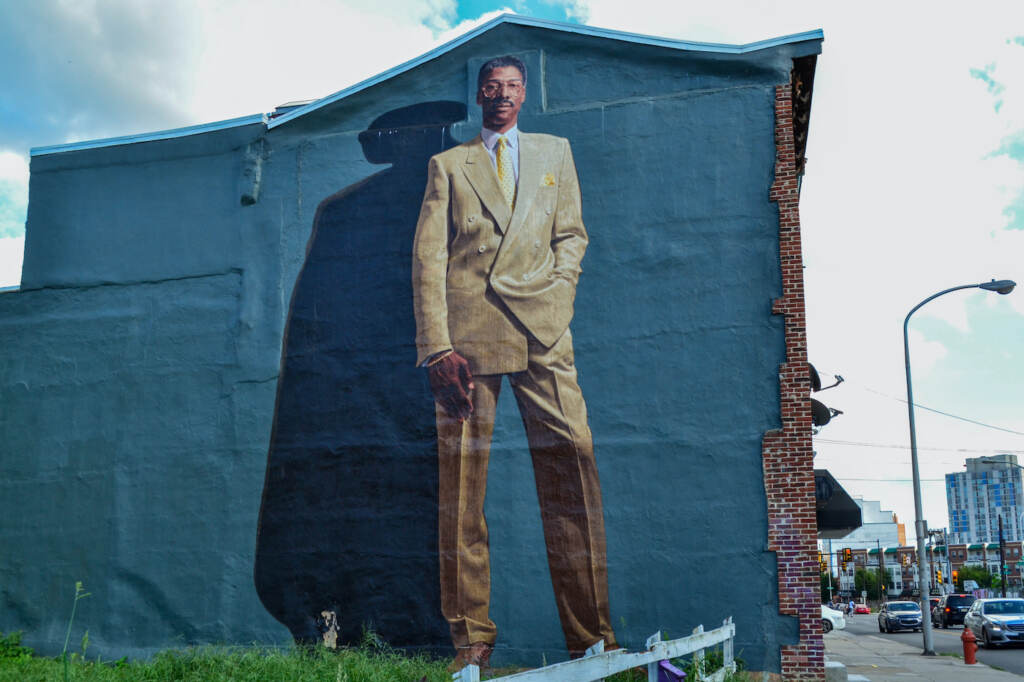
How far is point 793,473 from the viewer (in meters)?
12.1

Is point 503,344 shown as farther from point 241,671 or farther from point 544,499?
point 241,671

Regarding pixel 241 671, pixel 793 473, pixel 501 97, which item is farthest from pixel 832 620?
pixel 241 671

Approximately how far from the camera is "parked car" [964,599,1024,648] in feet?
82.5

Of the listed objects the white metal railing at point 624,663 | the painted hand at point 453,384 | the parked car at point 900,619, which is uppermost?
the painted hand at point 453,384

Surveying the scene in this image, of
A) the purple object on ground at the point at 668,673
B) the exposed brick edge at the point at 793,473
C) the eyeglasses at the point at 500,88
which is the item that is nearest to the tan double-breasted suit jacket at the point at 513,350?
the eyeglasses at the point at 500,88

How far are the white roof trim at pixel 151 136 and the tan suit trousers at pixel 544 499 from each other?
599 centimetres

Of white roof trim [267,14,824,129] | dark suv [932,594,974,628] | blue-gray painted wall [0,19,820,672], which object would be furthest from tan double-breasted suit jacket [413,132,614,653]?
dark suv [932,594,974,628]

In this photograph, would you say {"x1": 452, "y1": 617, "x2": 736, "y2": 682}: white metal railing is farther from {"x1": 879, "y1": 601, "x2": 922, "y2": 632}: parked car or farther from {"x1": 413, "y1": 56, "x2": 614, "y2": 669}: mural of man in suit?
{"x1": 879, "y1": 601, "x2": 922, "y2": 632}: parked car

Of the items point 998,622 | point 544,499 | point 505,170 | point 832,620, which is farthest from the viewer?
point 832,620

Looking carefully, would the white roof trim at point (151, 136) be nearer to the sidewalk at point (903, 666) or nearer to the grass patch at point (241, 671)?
the grass patch at point (241, 671)

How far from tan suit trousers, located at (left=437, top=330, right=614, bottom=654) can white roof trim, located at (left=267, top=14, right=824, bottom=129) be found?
448 centimetres

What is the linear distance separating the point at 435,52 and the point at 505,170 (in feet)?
7.74

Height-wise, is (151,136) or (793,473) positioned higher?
(151,136)

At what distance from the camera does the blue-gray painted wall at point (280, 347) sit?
12492 millimetres
